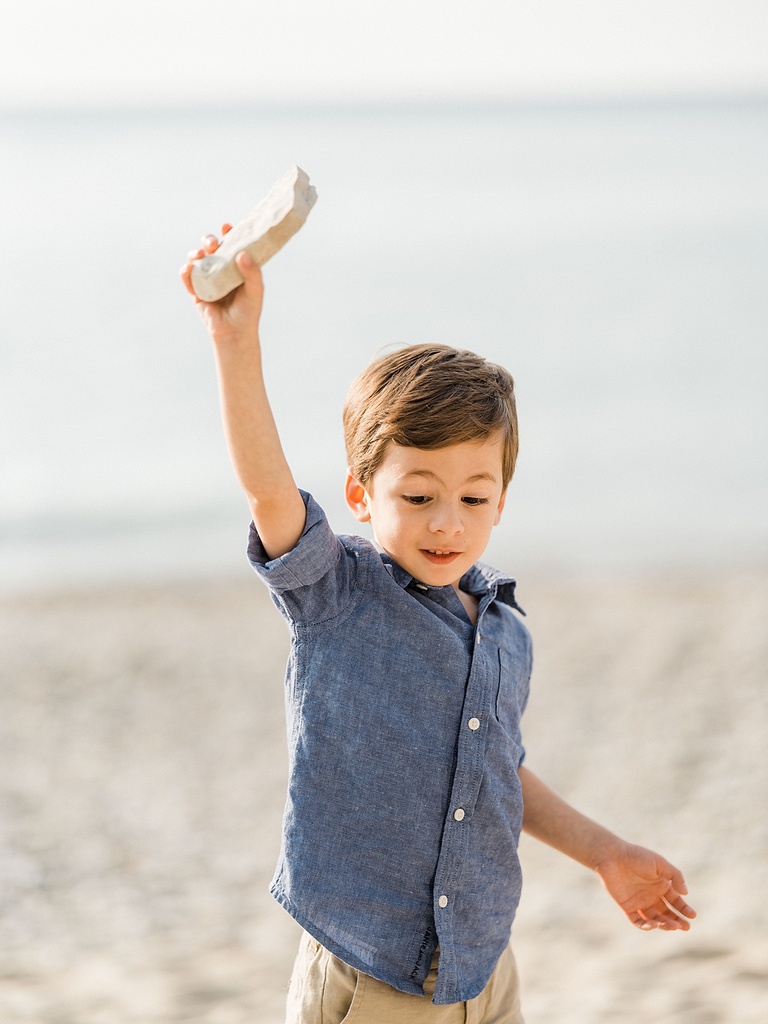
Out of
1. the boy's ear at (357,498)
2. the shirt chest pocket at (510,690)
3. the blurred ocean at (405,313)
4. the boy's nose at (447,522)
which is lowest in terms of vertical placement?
the shirt chest pocket at (510,690)

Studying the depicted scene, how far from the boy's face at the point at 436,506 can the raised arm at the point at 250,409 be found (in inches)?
6.5

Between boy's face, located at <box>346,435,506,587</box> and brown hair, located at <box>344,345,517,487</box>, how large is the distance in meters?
0.02

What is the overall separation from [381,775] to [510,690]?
0.26 metres

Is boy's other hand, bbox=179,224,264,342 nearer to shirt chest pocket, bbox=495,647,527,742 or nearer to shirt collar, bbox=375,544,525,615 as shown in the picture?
shirt collar, bbox=375,544,525,615

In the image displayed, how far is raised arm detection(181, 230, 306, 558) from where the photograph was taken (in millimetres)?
1398

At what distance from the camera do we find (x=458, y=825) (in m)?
1.58

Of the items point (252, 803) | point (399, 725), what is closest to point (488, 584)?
point (399, 725)

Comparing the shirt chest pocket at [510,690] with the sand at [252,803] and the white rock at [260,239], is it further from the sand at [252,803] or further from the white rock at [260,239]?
the sand at [252,803]

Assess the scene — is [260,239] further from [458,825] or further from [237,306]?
[458,825]

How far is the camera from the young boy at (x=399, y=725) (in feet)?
5.08

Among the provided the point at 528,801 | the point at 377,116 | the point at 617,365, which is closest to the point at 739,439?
the point at 617,365

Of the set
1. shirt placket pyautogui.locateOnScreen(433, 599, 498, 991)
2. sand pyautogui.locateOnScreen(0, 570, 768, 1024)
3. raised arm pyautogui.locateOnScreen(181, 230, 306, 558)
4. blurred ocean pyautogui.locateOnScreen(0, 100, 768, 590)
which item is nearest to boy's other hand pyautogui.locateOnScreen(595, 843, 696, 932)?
shirt placket pyautogui.locateOnScreen(433, 599, 498, 991)

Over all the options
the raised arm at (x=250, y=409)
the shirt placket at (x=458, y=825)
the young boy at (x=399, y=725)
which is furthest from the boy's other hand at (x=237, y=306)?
the shirt placket at (x=458, y=825)

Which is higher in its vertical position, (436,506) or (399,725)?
(436,506)
